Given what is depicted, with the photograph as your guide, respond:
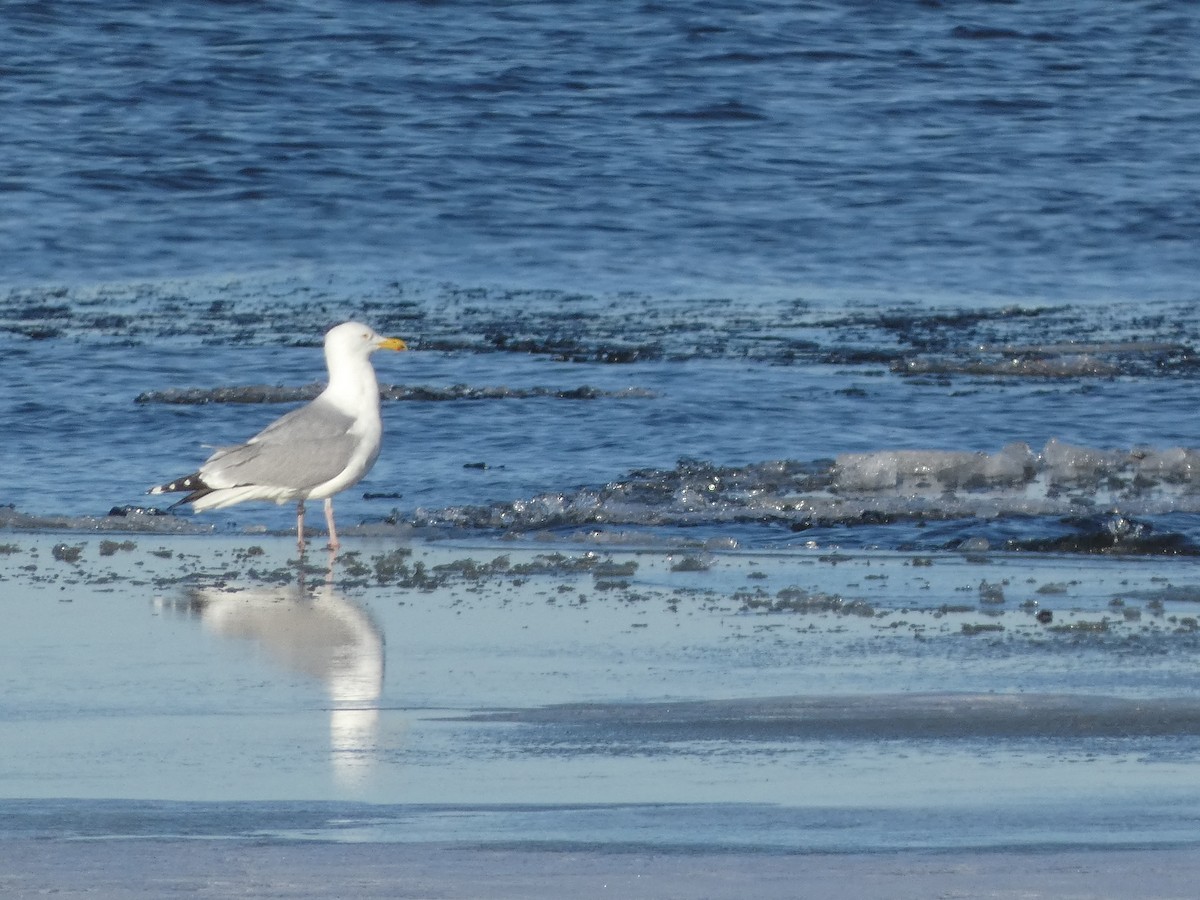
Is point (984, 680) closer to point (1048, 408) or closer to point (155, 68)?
point (1048, 408)

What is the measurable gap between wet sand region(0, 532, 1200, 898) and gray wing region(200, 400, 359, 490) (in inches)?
40.5

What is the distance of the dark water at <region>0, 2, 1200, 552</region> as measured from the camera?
10.0 metres

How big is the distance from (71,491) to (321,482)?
1.64 meters

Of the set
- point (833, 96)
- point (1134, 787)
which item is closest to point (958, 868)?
point (1134, 787)

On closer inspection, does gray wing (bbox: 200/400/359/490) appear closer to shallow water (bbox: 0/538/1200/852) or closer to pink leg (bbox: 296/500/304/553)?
pink leg (bbox: 296/500/304/553)

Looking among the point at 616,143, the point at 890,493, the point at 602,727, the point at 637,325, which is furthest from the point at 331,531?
the point at 616,143

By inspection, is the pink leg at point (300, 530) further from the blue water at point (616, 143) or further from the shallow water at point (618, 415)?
the blue water at point (616, 143)

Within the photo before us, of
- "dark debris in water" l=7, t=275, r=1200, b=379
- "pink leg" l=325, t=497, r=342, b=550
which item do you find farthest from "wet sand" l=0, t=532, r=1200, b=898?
"dark debris in water" l=7, t=275, r=1200, b=379

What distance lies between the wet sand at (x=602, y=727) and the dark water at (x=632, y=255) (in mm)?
1574

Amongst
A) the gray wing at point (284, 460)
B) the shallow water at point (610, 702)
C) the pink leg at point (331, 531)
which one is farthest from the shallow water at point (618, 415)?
the gray wing at point (284, 460)

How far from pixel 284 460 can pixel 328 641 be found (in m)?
2.68

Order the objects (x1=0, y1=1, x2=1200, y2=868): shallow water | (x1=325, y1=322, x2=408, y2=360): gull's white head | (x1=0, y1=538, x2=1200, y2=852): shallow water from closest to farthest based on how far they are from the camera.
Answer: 1. (x1=0, y1=538, x2=1200, y2=852): shallow water
2. (x1=0, y1=1, x2=1200, y2=868): shallow water
3. (x1=325, y1=322, x2=408, y2=360): gull's white head

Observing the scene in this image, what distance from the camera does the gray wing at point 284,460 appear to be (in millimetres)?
8789

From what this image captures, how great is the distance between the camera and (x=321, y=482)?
883cm
